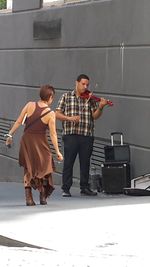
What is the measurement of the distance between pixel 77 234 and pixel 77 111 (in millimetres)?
4227

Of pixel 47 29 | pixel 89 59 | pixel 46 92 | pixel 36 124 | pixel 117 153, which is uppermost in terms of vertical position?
pixel 47 29

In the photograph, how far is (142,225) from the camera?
9.88 meters

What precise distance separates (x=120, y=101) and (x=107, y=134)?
773 mm

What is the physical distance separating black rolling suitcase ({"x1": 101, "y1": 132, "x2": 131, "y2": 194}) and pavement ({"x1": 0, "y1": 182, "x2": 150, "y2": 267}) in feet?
4.28

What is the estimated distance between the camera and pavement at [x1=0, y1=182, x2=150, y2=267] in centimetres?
832

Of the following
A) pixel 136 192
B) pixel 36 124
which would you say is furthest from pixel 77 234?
pixel 136 192

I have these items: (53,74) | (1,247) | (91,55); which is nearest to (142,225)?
(1,247)

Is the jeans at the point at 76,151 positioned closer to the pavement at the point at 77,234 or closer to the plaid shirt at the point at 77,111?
the plaid shirt at the point at 77,111

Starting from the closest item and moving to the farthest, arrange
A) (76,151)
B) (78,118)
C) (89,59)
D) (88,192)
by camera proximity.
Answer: (78,118) → (76,151) → (88,192) → (89,59)

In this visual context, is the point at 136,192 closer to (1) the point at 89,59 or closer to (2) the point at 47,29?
(1) the point at 89,59

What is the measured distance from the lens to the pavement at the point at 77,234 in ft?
27.3

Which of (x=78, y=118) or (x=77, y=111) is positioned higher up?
(x=77, y=111)

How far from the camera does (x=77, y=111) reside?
13.4m

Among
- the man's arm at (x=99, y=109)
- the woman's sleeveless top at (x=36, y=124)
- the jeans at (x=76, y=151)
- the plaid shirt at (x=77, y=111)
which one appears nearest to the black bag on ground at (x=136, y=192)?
the jeans at (x=76, y=151)
